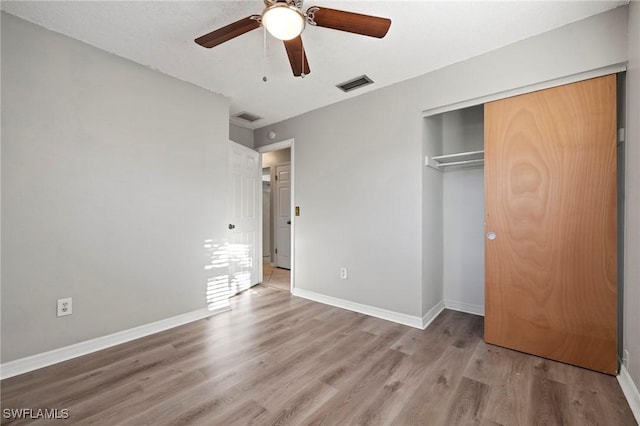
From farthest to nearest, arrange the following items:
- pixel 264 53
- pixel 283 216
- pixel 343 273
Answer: pixel 283 216 < pixel 343 273 < pixel 264 53

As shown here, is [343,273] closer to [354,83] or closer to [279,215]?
[354,83]

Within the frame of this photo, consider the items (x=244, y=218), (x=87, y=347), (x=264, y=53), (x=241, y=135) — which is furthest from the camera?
(x=241, y=135)

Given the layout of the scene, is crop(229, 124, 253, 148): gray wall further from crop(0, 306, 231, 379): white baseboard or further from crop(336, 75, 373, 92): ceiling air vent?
crop(0, 306, 231, 379): white baseboard

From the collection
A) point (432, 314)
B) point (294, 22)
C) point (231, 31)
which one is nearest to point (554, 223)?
point (432, 314)

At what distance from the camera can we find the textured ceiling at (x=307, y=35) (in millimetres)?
1922

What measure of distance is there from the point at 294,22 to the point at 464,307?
3.27 meters

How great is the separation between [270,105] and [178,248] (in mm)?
2067

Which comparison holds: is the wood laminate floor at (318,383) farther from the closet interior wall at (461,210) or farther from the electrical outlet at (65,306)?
the closet interior wall at (461,210)

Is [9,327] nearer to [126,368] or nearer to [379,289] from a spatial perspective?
[126,368]

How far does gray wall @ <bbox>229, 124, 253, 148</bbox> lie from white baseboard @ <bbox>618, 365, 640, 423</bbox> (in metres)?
4.68

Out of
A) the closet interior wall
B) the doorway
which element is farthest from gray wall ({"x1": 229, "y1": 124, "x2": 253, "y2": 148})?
the closet interior wall

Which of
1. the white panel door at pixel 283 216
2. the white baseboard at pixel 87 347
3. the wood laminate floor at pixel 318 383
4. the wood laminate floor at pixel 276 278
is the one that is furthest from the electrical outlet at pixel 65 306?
the white panel door at pixel 283 216

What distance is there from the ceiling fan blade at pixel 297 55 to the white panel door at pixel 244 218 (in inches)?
83.0

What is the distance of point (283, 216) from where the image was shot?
5.82 meters
